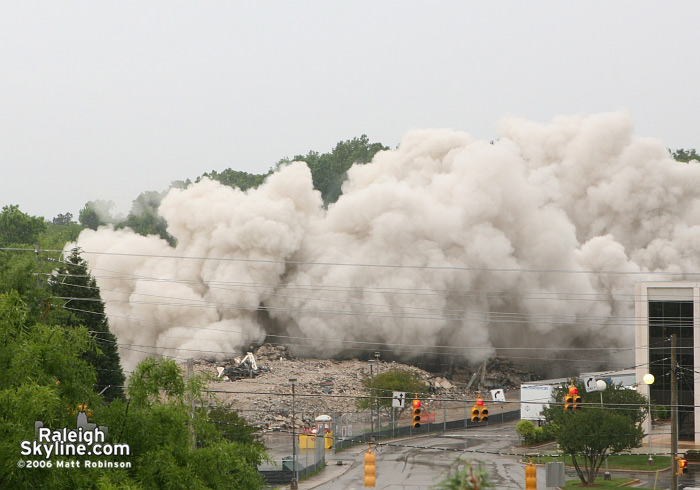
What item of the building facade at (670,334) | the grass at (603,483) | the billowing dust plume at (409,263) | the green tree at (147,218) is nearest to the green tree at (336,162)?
the green tree at (147,218)

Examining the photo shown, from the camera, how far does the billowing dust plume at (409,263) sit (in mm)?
65812

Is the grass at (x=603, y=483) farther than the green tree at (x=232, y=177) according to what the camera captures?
No

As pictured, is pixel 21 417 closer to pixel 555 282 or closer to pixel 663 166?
pixel 555 282

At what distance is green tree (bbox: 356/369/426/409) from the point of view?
54688mm

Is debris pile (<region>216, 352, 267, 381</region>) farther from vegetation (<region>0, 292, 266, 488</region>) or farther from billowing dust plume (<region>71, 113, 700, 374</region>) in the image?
vegetation (<region>0, 292, 266, 488</region>)

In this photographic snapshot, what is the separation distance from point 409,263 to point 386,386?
14004 millimetres

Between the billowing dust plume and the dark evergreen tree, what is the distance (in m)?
16.0

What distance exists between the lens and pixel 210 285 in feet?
216

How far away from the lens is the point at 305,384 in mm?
55750

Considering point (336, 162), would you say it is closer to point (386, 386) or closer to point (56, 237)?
point (56, 237)

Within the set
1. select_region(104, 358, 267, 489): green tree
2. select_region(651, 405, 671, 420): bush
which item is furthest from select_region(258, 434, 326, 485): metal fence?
select_region(104, 358, 267, 489): green tree

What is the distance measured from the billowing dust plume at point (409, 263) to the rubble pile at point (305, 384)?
7.87 feet

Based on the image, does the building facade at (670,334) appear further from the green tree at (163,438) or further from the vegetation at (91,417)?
the green tree at (163,438)

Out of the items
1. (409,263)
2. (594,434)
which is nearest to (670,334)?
(594,434)
